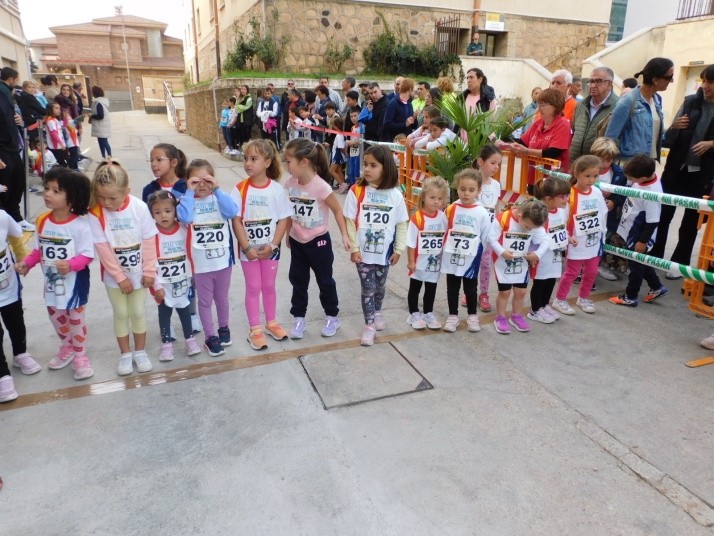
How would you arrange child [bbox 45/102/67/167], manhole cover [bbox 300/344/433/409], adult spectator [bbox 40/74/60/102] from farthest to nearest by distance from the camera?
1. adult spectator [bbox 40/74/60/102]
2. child [bbox 45/102/67/167]
3. manhole cover [bbox 300/344/433/409]

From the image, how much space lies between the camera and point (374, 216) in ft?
12.5

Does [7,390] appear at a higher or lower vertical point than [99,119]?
lower

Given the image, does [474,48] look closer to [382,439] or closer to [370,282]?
[370,282]

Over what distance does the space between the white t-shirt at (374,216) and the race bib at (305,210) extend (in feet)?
0.73

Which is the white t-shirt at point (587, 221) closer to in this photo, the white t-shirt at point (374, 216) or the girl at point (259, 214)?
the white t-shirt at point (374, 216)

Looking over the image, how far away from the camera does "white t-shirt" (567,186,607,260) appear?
14.4 ft

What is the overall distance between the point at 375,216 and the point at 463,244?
2.38 ft

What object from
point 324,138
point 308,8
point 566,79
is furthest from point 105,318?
point 308,8

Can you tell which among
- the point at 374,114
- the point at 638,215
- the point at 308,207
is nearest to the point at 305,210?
the point at 308,207

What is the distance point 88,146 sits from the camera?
58.2 ft

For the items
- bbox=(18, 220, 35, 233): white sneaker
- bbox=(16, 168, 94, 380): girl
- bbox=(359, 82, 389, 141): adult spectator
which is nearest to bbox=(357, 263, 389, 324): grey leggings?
A: bbox=(16, 168, 94, 380): girl

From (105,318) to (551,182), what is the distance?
12.8 feet

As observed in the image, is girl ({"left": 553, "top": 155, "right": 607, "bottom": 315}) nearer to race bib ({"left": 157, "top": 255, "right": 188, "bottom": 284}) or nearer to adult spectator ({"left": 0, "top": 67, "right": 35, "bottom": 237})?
race bib ({"left": 157, "top": 255, "right": 188, "bottom": 284})

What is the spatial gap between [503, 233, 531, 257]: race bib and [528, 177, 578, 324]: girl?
196 millimetres
